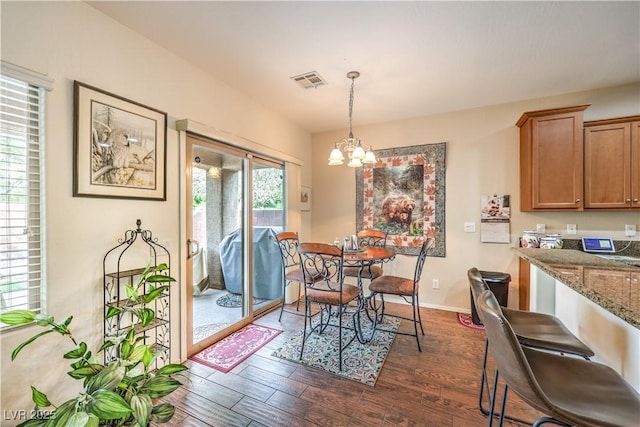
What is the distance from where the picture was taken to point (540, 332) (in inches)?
57.1

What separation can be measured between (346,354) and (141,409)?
1718 millimetres

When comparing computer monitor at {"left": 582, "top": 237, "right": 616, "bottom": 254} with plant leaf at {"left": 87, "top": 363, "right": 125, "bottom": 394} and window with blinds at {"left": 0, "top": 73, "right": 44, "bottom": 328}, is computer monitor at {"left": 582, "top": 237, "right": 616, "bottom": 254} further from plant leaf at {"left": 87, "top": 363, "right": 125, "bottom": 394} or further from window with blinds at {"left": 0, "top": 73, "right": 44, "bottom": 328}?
window with blinds at {"left": 0, "top": 73, "right": 44, "bottom": 328}

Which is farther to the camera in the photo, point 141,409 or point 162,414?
point 162,414

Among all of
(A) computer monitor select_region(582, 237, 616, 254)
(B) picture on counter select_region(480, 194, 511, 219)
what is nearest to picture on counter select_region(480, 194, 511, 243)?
(B) picture on counter select_region(480, 194, 511, 219)

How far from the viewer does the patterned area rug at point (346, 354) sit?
7.10 feet

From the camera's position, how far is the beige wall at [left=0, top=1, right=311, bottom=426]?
1440 mm

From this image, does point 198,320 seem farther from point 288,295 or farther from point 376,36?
point 376,36

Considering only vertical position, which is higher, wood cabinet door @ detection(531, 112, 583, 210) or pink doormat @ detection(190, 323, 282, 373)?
wood cabinet door @ detection(531, 112, 583, 210)

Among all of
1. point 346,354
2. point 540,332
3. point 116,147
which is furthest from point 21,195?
point 540,332

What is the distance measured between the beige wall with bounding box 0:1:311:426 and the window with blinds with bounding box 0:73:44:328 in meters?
0.05

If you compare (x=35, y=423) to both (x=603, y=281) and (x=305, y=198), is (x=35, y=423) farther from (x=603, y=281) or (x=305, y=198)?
(x=305, y=198)

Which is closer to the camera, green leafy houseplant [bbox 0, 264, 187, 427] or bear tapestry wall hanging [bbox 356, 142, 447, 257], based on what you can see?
green leafy houseplant [bbox 0, 264, 187, 427]

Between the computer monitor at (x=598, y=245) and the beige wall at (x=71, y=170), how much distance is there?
4243mm

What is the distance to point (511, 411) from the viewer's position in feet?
5.67
